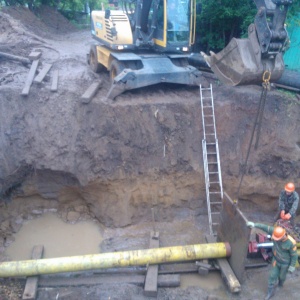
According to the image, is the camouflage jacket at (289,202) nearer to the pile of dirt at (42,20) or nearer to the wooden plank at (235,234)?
the wooden plank at (235,234)

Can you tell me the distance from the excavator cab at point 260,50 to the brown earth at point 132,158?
2.82 metres

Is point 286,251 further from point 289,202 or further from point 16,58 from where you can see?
point 16,58

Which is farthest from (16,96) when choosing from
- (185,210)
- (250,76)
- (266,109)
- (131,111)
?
(266,109)

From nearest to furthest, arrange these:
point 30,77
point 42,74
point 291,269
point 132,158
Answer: point 291,269 < point 132,158 < point 30,77 < point 42,74

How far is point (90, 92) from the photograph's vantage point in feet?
30.0

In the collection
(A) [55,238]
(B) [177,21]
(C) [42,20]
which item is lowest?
(A) [55,238]

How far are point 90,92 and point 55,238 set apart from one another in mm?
3845

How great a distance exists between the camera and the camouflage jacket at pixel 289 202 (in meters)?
7.44

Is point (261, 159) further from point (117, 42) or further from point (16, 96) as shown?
point (16, 96)

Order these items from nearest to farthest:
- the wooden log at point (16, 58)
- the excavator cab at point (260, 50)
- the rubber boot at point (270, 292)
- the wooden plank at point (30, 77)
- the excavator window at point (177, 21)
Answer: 1. the excavator cab at point (260, 50)
2. the rubber boot at point (270, 292)
3. the wooden plank at point (30, 77)
4. the excavator window at point (177, 21)
5. the wooden log at point (16, 58)

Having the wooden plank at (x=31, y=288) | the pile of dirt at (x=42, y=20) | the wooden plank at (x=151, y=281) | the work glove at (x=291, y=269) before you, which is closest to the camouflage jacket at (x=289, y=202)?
the work glove at (x=291, y=269)

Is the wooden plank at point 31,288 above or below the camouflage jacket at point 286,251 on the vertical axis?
below

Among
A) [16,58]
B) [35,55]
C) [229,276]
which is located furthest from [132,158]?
[16,58]

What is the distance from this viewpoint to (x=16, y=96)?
895 cm
